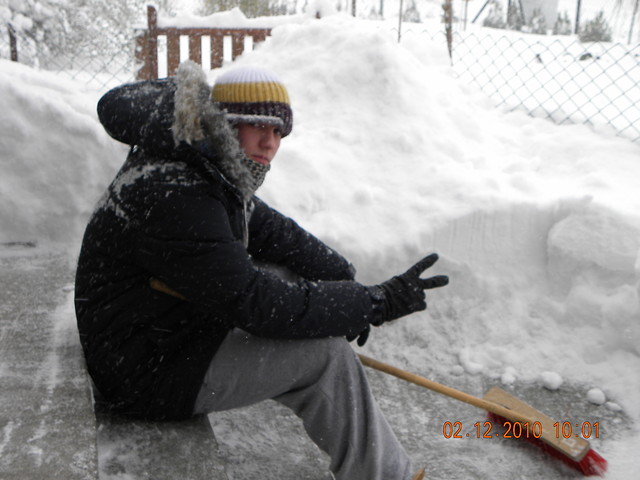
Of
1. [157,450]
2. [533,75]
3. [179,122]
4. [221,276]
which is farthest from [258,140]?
[533,75]

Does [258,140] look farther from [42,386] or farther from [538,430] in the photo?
[538,430]

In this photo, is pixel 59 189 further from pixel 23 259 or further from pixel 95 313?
pixel 95 313

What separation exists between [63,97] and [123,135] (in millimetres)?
2392

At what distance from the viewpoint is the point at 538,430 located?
254 centimetres

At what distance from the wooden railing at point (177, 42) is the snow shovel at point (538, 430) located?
15.8ft

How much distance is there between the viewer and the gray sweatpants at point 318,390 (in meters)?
1.94

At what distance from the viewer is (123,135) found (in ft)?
6.10

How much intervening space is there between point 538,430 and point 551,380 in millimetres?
523

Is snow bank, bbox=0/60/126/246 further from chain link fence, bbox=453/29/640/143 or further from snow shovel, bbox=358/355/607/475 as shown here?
chain link fence, bbox=453/29/640/143

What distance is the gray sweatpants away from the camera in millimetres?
1939

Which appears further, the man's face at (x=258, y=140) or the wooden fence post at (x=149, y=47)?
the wooden fence post at (x=149, y=47)

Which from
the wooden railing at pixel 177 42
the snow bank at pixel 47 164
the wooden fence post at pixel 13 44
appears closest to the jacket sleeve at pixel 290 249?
the snow bank at pixel 47 164

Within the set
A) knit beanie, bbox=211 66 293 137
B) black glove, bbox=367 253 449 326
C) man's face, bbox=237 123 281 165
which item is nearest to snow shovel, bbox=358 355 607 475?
black glove, bbox=367 253 449 326
